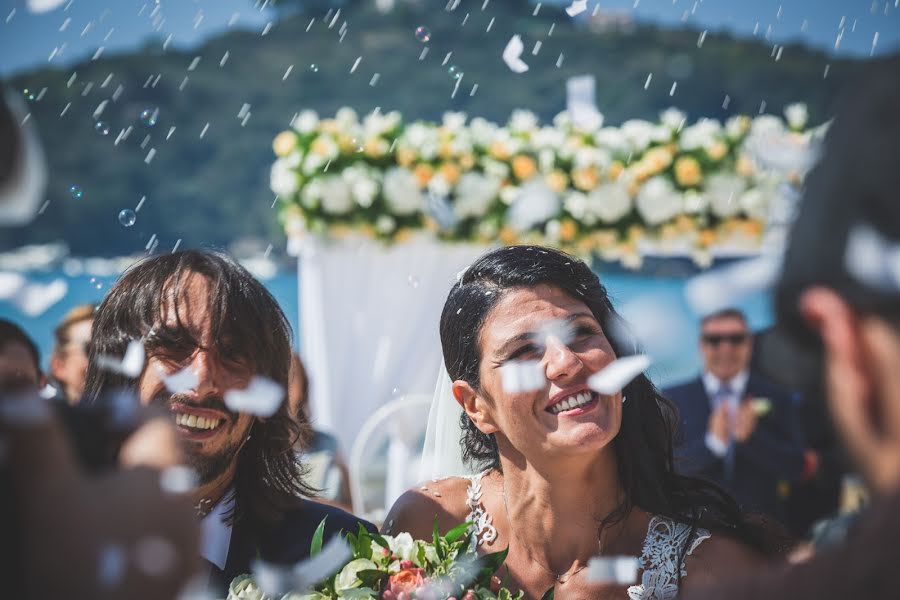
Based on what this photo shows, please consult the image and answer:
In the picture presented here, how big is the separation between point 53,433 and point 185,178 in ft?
75.5

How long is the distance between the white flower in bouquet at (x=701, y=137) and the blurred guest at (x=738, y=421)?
1.02m

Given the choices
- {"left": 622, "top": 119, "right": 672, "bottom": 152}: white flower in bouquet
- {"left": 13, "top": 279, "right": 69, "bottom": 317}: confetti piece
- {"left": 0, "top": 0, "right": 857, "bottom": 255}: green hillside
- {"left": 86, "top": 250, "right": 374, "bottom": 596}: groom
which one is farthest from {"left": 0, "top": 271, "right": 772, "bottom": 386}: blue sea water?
{"left": 0, "top": 0, "right": 857, "bottom": 255}: green hillside

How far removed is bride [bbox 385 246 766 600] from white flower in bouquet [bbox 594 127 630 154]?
8.56 feet

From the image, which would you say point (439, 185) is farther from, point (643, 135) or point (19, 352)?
point (19, 352)

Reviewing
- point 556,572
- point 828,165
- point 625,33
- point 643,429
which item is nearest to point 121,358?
point 556,572

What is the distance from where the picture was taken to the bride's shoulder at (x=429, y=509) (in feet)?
9.06

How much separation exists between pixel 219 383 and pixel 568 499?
1070 millimetres

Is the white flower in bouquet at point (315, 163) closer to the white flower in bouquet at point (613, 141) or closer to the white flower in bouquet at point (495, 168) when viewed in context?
the white flower in bouquet at point (495, 168)

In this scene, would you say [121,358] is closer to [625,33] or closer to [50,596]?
[50,596]

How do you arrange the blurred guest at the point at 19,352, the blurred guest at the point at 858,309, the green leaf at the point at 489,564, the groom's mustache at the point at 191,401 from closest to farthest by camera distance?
1. the blurred guest at the point at 858,309
2. the green leaf at the point at 489,564
3. the groom's mustache at the point at 191,401
4. the blurred guest at the point at 19,352

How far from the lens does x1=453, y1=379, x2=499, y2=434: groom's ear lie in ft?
8.90

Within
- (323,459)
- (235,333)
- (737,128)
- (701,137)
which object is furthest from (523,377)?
(737,128)

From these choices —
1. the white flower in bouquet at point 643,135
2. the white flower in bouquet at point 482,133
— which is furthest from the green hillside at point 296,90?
the white flower in bouquet at point 643,135

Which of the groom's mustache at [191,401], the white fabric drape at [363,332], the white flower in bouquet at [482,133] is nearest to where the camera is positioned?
the groom's mustache at [191,401]
